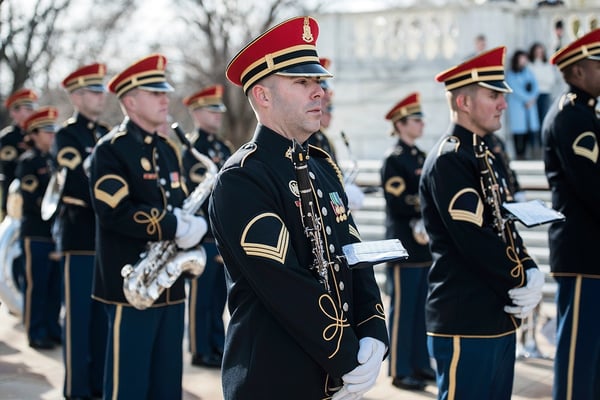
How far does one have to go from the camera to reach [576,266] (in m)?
5.15

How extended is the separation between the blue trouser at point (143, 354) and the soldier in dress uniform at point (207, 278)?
2.49 m

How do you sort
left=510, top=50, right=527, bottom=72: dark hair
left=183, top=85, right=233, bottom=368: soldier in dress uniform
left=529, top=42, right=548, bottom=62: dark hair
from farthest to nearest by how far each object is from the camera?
left=529, top=42, right=548, bottom=62: dark hair → left=510, top=50, right=527, bottom=72: dark hair → left=183, top=85, right=233, bottom=368: soldier in dress uniform

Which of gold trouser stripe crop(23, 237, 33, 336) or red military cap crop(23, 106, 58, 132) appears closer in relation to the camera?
gold trouser stripe crop(23, 237, 33, 336)

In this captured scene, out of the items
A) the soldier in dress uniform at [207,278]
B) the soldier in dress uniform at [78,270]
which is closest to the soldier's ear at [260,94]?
the soldier in dress uniform at [78,270]

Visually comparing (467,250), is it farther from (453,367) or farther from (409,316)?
(409,316)

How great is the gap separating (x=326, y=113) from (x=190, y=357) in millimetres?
2641

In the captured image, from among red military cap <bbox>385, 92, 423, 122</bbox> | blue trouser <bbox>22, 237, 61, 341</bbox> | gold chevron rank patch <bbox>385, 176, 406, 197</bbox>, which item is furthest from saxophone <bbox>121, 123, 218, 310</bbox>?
blue trouser <bbox>22, 237, 61, 341</bbox>

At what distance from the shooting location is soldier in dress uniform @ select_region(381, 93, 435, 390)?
7.04 metres

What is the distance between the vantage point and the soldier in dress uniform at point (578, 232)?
505 centimetres

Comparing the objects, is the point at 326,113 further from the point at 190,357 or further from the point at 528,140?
the point at 528,140

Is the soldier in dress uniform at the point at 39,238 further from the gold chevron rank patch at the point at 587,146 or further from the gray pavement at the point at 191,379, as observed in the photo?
the gold chevron rank patch at the point at 587,146

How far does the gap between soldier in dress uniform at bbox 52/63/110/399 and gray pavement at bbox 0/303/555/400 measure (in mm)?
402

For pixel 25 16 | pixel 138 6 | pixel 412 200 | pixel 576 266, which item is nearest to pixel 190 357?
pixel 412 200

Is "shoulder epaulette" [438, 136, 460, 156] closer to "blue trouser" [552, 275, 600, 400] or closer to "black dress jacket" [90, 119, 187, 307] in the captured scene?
"blue trouser" [552, 275, 600, 400]
